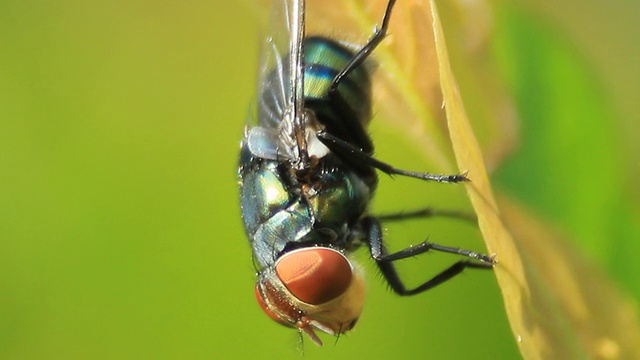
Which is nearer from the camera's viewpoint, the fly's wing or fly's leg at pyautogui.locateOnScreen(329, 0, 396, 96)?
fly's leg at pyautogui.locateOnScreen(329, 0, 396, 96)

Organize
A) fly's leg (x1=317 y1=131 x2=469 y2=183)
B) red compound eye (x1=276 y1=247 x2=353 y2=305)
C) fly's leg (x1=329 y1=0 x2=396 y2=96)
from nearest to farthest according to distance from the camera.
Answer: fly's leg (x1=329 y1=0 x2=396 y2=96) → red compound eye (x1=276 y1=247 x2=353 y2=305) → fly's leg (x1=317 y1=131 x2=469 y2=183)

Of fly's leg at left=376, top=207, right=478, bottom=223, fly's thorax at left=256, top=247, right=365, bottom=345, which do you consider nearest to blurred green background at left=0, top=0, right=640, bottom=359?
fly's leg at left=376, top=207, right=478, bottom=223

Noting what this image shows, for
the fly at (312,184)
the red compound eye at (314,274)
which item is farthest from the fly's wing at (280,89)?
the red compound eye at (314,274)

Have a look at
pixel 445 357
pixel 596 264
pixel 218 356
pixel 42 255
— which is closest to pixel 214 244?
pixel 218 356

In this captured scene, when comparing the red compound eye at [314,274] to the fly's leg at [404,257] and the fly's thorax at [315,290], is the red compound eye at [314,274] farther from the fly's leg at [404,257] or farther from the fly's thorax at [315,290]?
the fly's leg at [404,257]

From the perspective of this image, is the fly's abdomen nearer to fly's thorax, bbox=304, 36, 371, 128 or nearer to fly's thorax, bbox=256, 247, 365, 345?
fly's thorax, bbox=304, 36, 371, 128

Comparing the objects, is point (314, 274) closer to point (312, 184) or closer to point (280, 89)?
point (312, 184)
